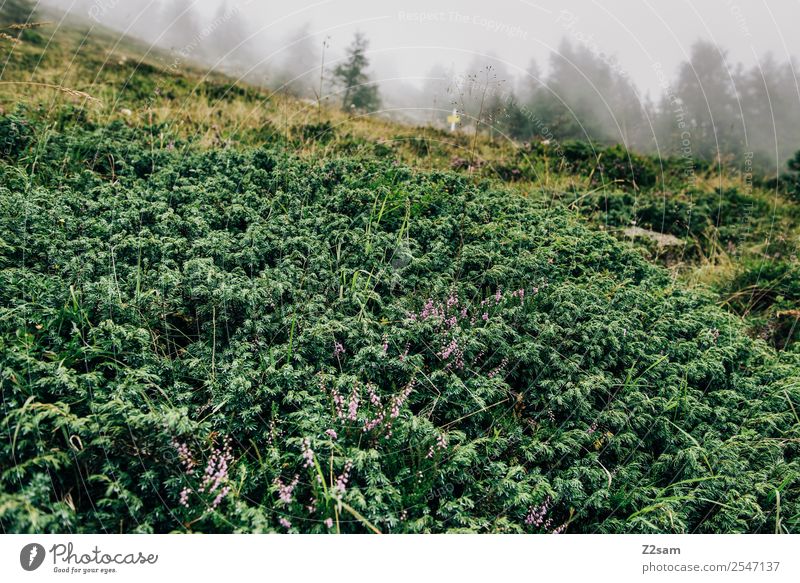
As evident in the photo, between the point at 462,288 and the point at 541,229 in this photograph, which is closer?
the point at 462,288

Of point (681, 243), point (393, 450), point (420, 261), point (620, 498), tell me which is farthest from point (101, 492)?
point (681, 243)

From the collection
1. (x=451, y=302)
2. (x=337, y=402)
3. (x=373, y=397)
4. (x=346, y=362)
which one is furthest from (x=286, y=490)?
(x=451, y=302)

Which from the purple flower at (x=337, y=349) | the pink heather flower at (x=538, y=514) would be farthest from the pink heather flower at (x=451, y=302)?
the pink heather flower at (x=538, y=514)

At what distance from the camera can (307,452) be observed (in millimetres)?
2861

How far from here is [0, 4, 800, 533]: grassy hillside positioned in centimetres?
282

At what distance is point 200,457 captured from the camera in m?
2.98

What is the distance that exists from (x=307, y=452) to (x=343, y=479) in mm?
227

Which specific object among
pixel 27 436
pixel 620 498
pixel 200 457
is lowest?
pixel 620 498

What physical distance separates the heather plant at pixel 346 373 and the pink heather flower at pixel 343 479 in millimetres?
12

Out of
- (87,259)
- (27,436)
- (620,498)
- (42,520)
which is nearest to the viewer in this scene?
(42,520)

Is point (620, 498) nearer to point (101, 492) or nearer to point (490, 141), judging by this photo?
point (101, 492)

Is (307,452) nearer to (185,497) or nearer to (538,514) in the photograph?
(185,497)

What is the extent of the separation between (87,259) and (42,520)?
1838mm

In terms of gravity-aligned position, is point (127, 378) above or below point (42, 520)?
above
